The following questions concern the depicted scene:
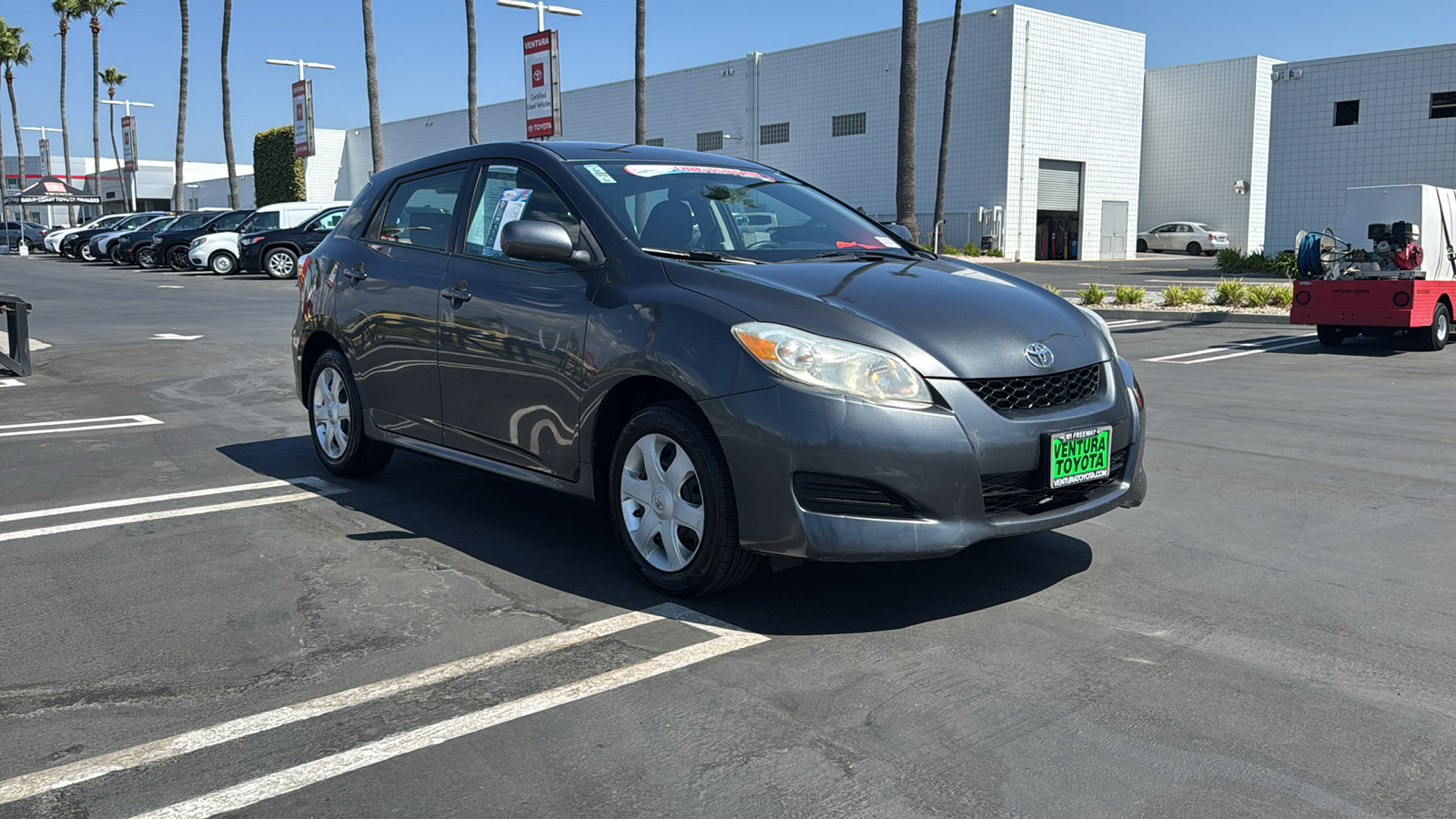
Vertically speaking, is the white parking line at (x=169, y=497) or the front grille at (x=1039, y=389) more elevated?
the front grille at (x=1039, y=389)

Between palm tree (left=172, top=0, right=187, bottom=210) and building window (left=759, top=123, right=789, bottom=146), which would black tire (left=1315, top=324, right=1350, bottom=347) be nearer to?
building window (left=759, top=123, right=789, bottom=146)

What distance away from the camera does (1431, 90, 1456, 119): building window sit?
3175 centimetres

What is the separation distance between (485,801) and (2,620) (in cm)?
246

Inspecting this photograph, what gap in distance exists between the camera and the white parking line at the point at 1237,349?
1341 cm

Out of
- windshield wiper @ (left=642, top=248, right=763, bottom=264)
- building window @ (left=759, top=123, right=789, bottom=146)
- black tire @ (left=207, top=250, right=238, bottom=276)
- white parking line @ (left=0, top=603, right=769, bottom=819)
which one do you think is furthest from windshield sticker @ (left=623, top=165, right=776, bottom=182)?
building window @ (left=759, top=123, right=789, bottom=146)

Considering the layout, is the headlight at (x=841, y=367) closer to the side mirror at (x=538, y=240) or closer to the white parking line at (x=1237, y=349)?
the side mirror at (x=538, y=240)

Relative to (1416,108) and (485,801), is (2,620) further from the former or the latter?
(1416,108)

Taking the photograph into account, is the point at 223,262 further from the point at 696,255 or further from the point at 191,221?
the point at 696,255

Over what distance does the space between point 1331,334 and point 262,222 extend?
25.7 meters

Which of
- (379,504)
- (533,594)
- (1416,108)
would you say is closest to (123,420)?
(379,504)

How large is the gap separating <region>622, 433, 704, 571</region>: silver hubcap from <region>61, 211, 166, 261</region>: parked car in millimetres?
42495

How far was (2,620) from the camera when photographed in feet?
14.3

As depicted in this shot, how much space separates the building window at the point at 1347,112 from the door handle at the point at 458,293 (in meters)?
33.9

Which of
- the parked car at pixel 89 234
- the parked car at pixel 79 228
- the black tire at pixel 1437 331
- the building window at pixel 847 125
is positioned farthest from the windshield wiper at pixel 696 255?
the parked car at pixel 79 228
